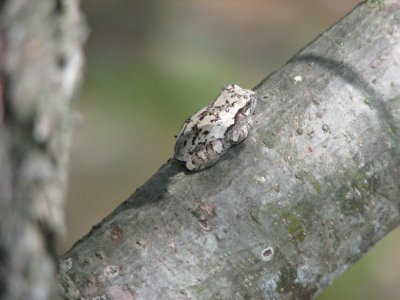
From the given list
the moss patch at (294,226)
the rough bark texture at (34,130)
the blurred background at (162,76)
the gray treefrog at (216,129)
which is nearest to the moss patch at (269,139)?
the gray treefrog at (216,129)

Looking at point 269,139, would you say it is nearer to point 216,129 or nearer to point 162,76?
point 216,129

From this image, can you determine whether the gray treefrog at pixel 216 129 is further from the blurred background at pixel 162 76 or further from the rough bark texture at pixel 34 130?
the blurred background at pixel 162 76

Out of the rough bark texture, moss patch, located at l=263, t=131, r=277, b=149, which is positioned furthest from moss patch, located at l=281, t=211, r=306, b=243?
the rough bark texture

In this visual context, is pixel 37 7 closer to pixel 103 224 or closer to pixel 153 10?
pixel 103 224

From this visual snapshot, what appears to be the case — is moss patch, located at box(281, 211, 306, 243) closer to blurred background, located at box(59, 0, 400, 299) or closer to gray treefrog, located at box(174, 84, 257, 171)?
gray treefrog, located at box(174, 84, 257, 171)

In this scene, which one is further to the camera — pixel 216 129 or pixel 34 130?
pixel 216 129

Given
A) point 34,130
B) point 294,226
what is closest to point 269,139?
point 294,226
